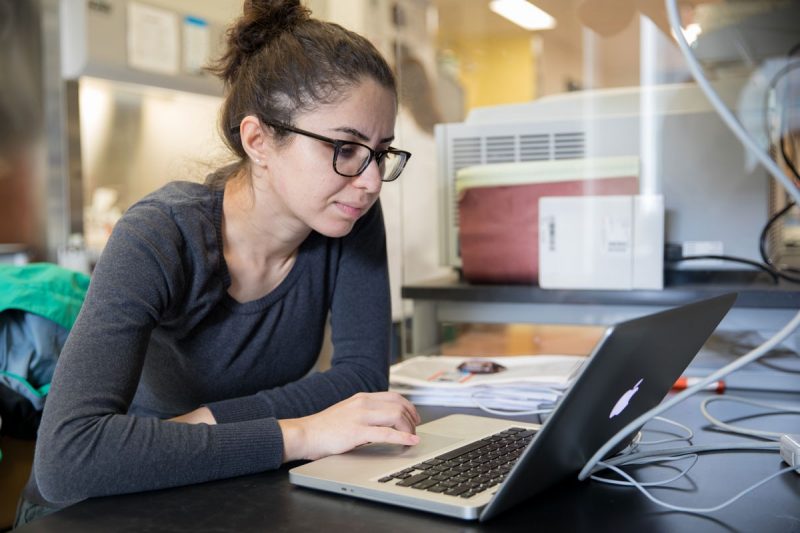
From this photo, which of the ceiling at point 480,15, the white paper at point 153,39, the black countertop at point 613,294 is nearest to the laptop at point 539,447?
the black countertop at point 613,294

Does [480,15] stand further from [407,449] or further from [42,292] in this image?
[407,449]

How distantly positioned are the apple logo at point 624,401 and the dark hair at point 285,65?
0.53m

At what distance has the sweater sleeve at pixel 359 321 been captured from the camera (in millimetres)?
1128

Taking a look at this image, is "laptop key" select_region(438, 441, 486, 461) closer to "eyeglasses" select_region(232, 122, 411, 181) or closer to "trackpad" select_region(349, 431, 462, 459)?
"trackpad" select_region(349, 431, 462, 459)

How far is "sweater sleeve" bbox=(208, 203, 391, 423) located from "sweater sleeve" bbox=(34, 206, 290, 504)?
257 mm

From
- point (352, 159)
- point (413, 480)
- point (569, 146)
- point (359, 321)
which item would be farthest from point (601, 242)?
point (413, 480)

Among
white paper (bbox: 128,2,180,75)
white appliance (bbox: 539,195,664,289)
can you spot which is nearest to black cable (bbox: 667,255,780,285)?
white appliance (bbox: 539,195,664,289)

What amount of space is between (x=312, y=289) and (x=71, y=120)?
1782mm

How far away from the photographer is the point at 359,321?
1240 mm

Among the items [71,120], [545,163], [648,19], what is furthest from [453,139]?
[71,120]

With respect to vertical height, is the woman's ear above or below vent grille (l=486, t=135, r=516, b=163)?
below

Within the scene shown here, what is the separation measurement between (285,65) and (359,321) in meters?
0.41

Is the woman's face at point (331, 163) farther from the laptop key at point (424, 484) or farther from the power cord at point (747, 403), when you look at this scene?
the power cord at point (747, 403)

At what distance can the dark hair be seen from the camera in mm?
1034
